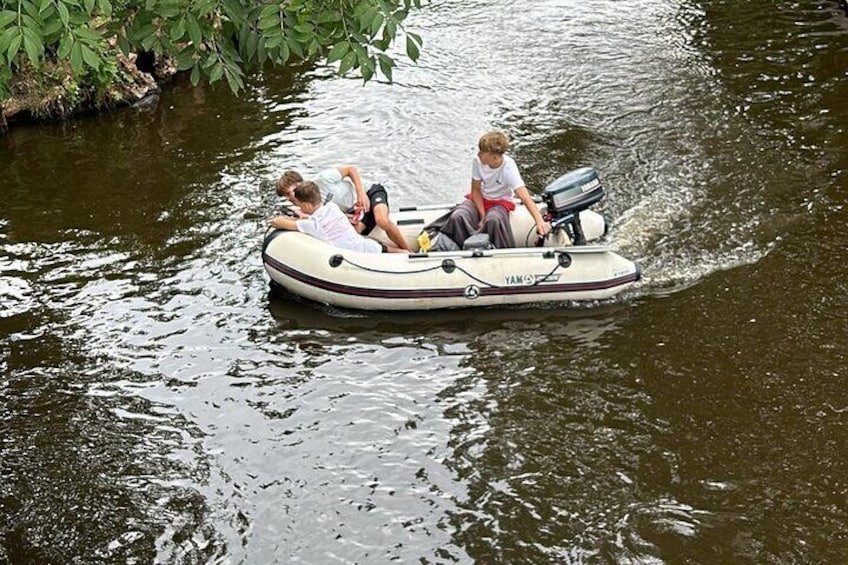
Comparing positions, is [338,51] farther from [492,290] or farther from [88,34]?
[492,290]

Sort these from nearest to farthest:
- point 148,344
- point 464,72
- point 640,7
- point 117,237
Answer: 1. point 148,344
2. point 117,237
3. point 464,72
4. point 640,7

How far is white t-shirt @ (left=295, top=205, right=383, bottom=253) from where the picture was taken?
913 cm

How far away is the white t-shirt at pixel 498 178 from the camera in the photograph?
361 inches

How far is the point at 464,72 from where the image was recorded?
14789 mm

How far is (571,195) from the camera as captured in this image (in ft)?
29.7

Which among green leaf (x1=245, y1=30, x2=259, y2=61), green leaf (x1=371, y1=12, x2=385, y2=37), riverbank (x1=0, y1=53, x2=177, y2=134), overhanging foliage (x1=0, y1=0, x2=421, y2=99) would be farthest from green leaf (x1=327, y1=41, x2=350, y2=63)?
riverbank (x1=0, y1=53, x2=177, y2=134)

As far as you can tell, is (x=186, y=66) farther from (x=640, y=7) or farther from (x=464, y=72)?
(x=640, y=7)

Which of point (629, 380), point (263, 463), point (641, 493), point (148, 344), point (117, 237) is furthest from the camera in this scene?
point (117, 237)

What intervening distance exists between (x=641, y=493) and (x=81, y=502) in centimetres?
373

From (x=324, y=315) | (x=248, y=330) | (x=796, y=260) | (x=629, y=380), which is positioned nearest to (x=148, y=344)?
(x=248, y=330)

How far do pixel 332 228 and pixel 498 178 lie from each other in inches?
60.8

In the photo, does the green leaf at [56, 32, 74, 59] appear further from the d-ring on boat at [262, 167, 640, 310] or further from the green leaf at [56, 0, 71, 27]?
the d-ring on boat at [262, 167, 640, 310]

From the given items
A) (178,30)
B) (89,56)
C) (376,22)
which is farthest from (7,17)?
(376,22)

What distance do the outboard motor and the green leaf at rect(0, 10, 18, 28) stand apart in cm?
555
